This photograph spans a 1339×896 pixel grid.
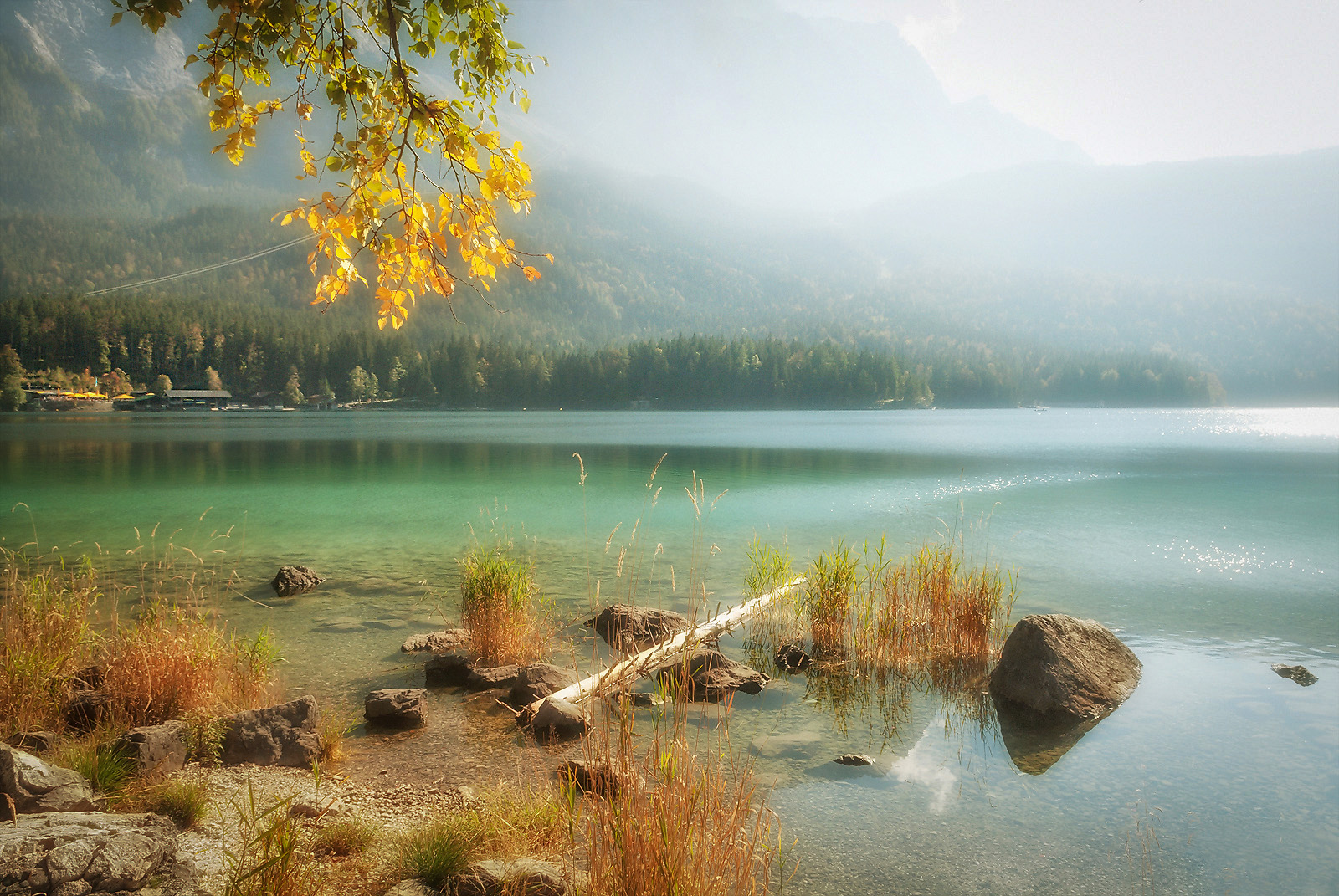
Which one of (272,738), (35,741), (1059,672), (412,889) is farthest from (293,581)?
(1059,672)

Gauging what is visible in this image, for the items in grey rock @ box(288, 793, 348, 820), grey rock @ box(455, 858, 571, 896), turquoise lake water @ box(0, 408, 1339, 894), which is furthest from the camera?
turquoise lake water @ box(0, 408, 1339, 894)

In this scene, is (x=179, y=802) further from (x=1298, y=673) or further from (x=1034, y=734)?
(x=1298, y=673)

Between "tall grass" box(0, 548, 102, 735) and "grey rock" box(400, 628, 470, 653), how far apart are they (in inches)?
140

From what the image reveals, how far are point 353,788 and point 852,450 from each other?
5084cm

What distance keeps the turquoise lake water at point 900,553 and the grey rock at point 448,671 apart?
1.20 ft

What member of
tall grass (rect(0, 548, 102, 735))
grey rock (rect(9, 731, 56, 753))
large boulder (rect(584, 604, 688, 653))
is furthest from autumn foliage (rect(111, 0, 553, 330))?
large boulder (rect(584, 604, 688, 653))

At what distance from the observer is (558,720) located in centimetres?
668

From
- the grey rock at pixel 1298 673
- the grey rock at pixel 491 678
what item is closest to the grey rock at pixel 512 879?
the grey rock at pixel 491 678

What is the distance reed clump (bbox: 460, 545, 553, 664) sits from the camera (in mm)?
9125

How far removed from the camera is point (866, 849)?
5531 millimetres

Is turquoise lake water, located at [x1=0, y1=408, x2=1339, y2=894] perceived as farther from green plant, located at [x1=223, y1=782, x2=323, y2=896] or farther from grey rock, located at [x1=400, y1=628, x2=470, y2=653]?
green plant, located at [x1=223, y1=782, x2=323, y2=896]

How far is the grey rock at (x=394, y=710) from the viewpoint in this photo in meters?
7.10

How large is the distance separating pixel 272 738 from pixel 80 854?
2663mm

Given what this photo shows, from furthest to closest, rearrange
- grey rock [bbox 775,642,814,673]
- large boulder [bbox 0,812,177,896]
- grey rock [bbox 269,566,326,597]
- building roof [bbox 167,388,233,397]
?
building roof [bbox 167,388,233,397] → grey rock [bbox 269,566,326,597] → grey rock [bbox 775,642,814,673] → large boulder [bbox 0,812,177,896]
